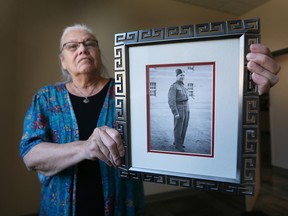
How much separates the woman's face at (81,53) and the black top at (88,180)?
14 cm

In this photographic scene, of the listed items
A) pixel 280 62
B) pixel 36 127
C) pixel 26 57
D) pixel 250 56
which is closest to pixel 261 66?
pixel 250 56

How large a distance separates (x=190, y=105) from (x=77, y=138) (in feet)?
1.27

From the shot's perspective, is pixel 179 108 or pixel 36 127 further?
pixel 36 127

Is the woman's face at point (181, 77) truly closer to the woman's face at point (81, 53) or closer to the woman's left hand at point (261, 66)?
the woman's left hand at point (261, 66)

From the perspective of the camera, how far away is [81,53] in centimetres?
69

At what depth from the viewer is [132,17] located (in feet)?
7.97

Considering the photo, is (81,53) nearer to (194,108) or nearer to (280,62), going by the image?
(194,108)

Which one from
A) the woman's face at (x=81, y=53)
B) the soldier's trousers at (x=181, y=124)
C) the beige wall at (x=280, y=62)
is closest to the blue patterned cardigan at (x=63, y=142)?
the woman's face at (x=81, y=53)

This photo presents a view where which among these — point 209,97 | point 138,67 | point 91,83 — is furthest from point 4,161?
point 209,97

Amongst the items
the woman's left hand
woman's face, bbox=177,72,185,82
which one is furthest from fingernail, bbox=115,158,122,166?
the woman's left hand

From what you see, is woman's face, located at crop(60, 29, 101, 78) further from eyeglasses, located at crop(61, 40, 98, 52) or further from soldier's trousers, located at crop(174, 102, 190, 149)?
soldier's trousers, located at crop(174, 102, 190, 149)

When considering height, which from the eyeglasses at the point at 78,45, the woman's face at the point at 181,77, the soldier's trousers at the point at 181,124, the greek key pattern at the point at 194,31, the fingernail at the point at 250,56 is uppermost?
the eyeglasses at the point at 78,45

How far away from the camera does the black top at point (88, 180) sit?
0.68 metres

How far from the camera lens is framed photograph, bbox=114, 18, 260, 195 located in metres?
0.44
